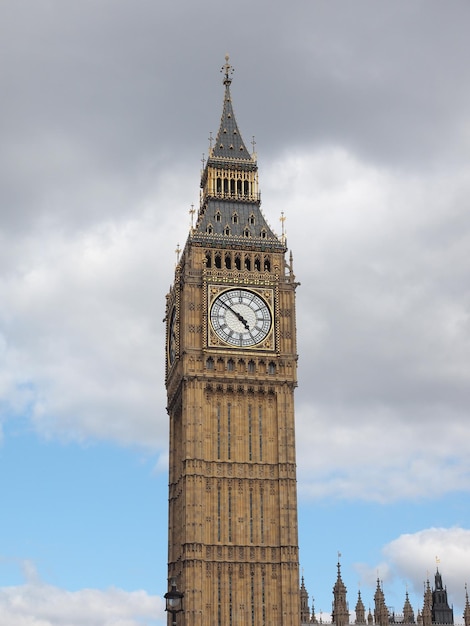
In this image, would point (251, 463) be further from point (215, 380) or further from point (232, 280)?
point (232, 280)

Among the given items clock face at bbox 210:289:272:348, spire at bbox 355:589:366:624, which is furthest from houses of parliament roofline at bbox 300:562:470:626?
clock face at bbox 210:289:272:348

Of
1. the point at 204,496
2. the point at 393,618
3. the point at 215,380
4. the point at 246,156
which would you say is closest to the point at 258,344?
the point at 215,380

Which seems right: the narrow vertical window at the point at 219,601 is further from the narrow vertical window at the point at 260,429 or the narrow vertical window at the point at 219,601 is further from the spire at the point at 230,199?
the spire at the point at 230,199

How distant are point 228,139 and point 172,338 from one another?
20150 mm

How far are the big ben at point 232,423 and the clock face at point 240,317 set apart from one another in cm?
8

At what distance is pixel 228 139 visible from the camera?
325 feet

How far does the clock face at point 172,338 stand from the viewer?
9038 centimetres

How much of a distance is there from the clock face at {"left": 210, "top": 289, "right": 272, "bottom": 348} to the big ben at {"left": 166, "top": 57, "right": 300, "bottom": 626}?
8 centimetres

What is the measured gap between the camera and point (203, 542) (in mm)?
80188

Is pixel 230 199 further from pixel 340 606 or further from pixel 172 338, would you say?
pixel 340 606

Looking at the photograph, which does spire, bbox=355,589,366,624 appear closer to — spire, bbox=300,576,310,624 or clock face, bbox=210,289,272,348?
spire, bbox=300,576,310,624

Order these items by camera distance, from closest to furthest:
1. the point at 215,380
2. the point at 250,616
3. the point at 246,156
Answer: the point at 250,616 → the point at 215,380 → the point at 246,156

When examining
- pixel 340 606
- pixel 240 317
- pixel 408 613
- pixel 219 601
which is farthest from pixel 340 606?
pixel 240 317

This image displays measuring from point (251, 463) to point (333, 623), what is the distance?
14.9 m
